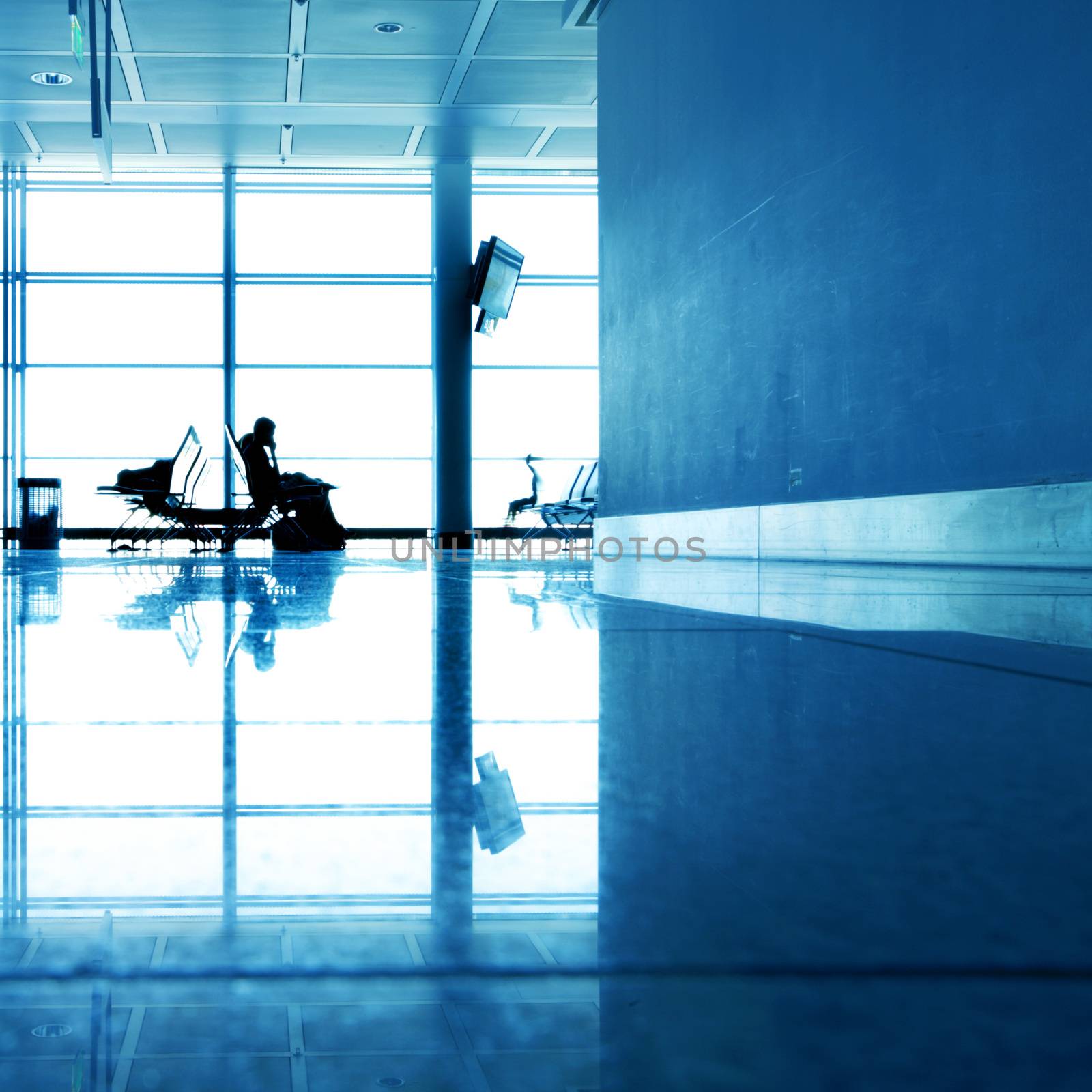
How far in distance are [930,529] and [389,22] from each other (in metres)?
7.43

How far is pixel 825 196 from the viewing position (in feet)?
11.2

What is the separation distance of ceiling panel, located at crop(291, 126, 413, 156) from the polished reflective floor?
37.5 ft

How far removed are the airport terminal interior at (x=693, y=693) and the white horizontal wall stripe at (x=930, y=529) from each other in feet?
0.04

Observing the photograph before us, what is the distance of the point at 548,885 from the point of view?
312 millimetres

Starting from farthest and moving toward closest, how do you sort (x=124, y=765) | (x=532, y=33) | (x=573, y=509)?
(x=573, y=509)
(x=532, y=33)
(x=124, y=765)

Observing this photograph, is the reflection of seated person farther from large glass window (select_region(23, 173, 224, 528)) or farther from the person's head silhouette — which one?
large glass window (select_region(23, 173, 224, 528))

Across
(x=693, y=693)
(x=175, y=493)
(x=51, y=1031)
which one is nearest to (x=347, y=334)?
(x=175, y=493)

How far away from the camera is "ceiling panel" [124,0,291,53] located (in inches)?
325

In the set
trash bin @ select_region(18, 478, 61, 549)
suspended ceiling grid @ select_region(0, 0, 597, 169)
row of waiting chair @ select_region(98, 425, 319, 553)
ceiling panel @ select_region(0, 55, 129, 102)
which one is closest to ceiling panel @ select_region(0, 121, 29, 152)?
suspended ceiling grid @ select_region(0, 0, 597, 169)

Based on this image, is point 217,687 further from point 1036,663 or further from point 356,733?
point 1036,663

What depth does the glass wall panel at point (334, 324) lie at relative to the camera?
13039mm

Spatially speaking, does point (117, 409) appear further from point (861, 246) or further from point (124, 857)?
point (124, 857)

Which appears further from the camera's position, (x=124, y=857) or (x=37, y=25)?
(x=37, y=25)

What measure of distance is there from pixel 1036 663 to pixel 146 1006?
83 centimetres
